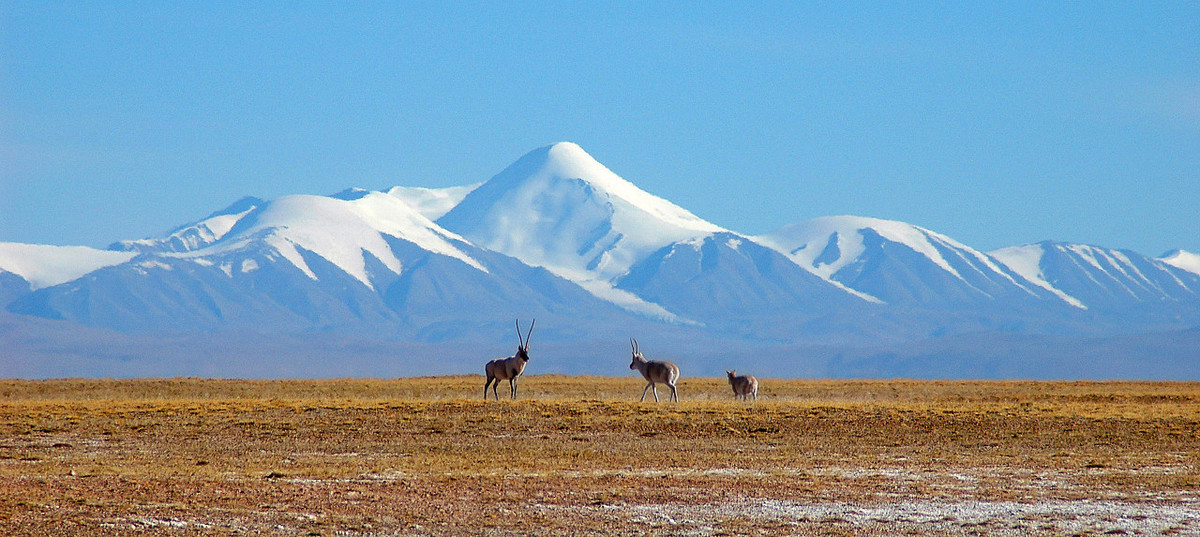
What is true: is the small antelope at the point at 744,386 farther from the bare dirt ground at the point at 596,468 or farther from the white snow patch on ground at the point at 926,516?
the white snow patch on ground at the point at 926,516

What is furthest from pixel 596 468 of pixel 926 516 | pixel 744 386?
pixel 744 386

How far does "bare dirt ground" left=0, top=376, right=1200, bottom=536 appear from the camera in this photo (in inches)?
761

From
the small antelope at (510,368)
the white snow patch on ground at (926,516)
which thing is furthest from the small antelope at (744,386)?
the white snow patch on ground at (926,516)

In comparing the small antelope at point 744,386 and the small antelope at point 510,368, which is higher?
the small antelope at point 510,368

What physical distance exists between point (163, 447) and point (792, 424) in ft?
43.2

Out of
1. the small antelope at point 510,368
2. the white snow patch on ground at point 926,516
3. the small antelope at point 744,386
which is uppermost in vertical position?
the small antelope at point 510,368

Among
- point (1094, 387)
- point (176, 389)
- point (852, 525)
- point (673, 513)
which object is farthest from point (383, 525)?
point (1094, 387)

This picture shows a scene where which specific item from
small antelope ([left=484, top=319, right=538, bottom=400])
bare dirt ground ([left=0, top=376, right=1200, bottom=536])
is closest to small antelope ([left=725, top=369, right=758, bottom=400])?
bare dirt ground ([left=0, top=376, right=1200, bottom=536])

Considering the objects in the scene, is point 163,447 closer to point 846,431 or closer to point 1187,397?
point 846,431

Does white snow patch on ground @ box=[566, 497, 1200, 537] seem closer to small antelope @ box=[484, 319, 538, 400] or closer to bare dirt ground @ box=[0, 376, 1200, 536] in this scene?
bare dirt ground @ box=[0, 376, 1200, 536]

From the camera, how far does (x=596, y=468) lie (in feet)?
83.5

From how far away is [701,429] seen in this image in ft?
109

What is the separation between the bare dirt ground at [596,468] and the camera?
19328mm

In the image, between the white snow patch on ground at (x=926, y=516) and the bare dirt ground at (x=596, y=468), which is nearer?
the white snow patch on ground at (x=926, y=516)
